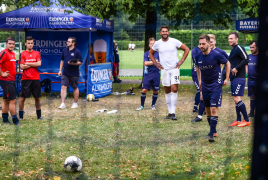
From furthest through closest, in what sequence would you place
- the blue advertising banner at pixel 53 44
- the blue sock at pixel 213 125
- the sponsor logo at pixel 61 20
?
the blue advertising banner at pixel 53 44
the sponsor logo at pixel 61 20
the blue sock at pixel 213 125

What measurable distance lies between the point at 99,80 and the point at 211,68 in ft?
21.6

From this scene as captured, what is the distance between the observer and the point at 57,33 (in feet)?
41.6

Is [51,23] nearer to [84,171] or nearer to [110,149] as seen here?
[110,149]

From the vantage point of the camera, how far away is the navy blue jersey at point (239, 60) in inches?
262

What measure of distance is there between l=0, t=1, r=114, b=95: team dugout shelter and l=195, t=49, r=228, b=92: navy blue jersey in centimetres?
555

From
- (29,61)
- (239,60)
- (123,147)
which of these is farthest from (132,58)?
(123,147)

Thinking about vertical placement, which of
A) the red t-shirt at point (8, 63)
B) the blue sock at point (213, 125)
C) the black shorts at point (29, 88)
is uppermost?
the red t-shirt at point (8, 63)

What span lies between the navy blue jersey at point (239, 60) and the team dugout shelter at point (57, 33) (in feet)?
17.0

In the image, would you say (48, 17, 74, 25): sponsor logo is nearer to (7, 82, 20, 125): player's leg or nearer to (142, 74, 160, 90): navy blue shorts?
(142, 74, 160, 90): navy blue shorts

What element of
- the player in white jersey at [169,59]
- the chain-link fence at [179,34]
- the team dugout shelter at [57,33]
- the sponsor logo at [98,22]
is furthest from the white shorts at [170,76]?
the chain-link fence at [179,34]

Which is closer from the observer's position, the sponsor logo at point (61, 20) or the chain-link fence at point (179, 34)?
the sponsor logo at point (61, 20)

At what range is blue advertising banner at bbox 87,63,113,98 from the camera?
11.2m

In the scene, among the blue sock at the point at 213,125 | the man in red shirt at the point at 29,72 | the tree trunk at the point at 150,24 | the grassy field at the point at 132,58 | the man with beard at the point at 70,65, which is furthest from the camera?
the grassy field at the point at 132,58

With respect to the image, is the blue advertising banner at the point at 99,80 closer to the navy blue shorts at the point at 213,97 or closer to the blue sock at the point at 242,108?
the blue sock at the point at 242,108
